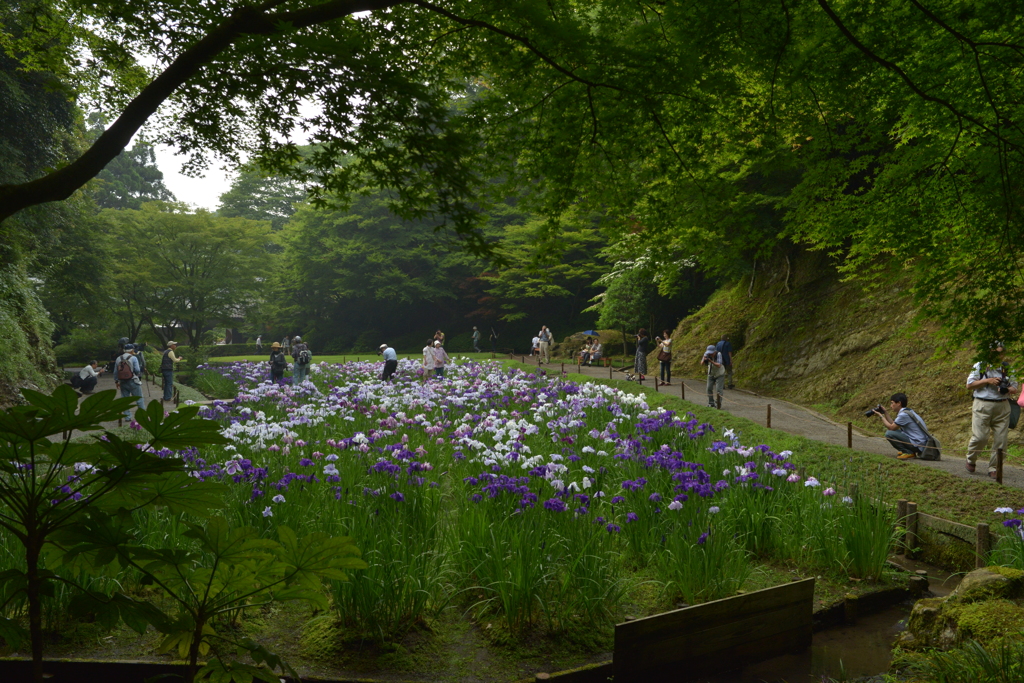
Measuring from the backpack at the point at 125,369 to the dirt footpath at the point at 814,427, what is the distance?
11.7 meters

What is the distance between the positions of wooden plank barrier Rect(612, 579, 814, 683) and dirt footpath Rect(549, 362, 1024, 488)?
4.57 meters

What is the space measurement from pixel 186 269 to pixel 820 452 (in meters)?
27.6

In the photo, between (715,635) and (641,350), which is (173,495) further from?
(641,350)

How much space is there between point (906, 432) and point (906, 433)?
0.02 metres

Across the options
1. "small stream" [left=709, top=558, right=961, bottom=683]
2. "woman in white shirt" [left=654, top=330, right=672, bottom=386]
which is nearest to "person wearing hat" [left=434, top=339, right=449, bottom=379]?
"woman in white shirt" [left=654, top=330, right=672, bottom=386]

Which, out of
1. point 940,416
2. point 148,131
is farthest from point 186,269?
→ point 940,416

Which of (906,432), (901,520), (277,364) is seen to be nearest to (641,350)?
(906,432)

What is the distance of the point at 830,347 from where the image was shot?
14.8 m

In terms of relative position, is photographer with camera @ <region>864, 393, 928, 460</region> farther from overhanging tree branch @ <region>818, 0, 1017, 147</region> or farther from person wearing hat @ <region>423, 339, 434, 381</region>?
person wearing hat @ <region>423, 339, 434, 381</region>

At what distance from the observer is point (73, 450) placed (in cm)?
151

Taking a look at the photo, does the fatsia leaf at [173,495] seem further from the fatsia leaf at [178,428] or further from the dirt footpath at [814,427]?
the dirt footpath at [814,427]

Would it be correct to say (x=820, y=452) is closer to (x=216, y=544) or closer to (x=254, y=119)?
(x=254, y=119)

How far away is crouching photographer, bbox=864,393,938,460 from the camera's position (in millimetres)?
8359

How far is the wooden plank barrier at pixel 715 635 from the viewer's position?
3.69m
